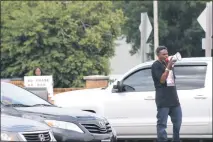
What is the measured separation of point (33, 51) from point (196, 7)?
1485 centimetres

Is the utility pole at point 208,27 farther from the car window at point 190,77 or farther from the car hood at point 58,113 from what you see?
the car hood at point 58,113

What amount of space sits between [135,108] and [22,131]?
4172 mm

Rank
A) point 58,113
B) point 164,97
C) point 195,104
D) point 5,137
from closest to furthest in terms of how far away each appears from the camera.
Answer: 1. point 5,137
2. point 58,113
3. point 164,97
4. point 195,104

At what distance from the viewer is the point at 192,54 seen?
36.2 metres

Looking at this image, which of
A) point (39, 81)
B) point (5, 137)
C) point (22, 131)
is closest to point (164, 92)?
point (22, 131)

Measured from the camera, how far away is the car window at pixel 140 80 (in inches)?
426

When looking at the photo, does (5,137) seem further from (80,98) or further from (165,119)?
(80,98)

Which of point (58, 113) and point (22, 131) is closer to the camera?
point (22, 131)

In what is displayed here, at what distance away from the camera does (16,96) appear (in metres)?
9.00

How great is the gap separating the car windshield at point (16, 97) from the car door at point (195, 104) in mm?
2621

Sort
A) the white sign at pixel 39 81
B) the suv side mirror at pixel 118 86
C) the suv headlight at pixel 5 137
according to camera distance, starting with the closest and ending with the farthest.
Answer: the suv headlight at pixel 5 137 → the suv side mirror at pixel 118 86 → the white sign at pixel 39 81

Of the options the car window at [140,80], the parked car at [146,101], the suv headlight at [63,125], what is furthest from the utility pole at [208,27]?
the suv headlight at [63,125]

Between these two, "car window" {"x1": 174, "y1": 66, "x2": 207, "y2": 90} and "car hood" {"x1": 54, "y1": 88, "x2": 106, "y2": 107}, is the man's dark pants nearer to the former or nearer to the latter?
"car window" {"x1": 174, "y1": 66, "x2": 207, "y2": 90}

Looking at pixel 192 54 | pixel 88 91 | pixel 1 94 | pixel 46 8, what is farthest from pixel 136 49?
pixel 1 94
